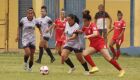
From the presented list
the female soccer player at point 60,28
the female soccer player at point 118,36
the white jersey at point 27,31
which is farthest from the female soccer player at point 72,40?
the female soccer player at point 118,36

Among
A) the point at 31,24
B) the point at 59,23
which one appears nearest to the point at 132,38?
the point at 59,23

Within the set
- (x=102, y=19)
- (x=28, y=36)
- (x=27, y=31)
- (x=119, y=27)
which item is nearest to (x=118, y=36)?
(x=119, y=27)

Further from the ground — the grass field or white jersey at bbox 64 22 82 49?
white jersey at bbox 64 22 82 49

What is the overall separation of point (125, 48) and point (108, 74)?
1444cm

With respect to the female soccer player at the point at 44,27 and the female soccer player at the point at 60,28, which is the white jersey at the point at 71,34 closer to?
the female soccer player at the point at 44,27

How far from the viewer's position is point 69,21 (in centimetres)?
2219

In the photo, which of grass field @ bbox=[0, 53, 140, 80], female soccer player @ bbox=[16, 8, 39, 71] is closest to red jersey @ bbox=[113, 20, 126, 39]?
grass field @ bbox=[0, 53, 140, 80]

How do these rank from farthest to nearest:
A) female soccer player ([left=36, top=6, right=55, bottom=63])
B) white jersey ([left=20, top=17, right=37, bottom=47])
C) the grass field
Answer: female soccer player ([left=36, top=6, right=55, bottom=63]) < white jersey ([left=20, top=17, right=37, bottom=47]) < the grass field

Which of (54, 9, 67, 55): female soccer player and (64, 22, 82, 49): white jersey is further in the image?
(54, 9, 67, 55): female soccer player

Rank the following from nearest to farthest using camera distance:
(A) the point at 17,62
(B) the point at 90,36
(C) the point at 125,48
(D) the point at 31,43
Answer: (B) the point at 90,36 → (D) the point at 31,43 → (A) the point at 17,62 → (C) the point at 125,48

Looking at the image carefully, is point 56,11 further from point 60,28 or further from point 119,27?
point 119,27

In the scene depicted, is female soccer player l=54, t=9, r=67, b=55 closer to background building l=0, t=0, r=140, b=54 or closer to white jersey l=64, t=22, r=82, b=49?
white jersey l=64, t=22, r=82, b=49

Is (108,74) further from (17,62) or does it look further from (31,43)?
(17,62)

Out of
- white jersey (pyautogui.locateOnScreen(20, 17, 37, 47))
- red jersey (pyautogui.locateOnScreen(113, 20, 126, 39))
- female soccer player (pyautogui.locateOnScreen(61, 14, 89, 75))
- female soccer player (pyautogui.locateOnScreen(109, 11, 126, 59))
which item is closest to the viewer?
female soccer player (pyautogui.locateOnScreen(61, 14, 89, 75))
